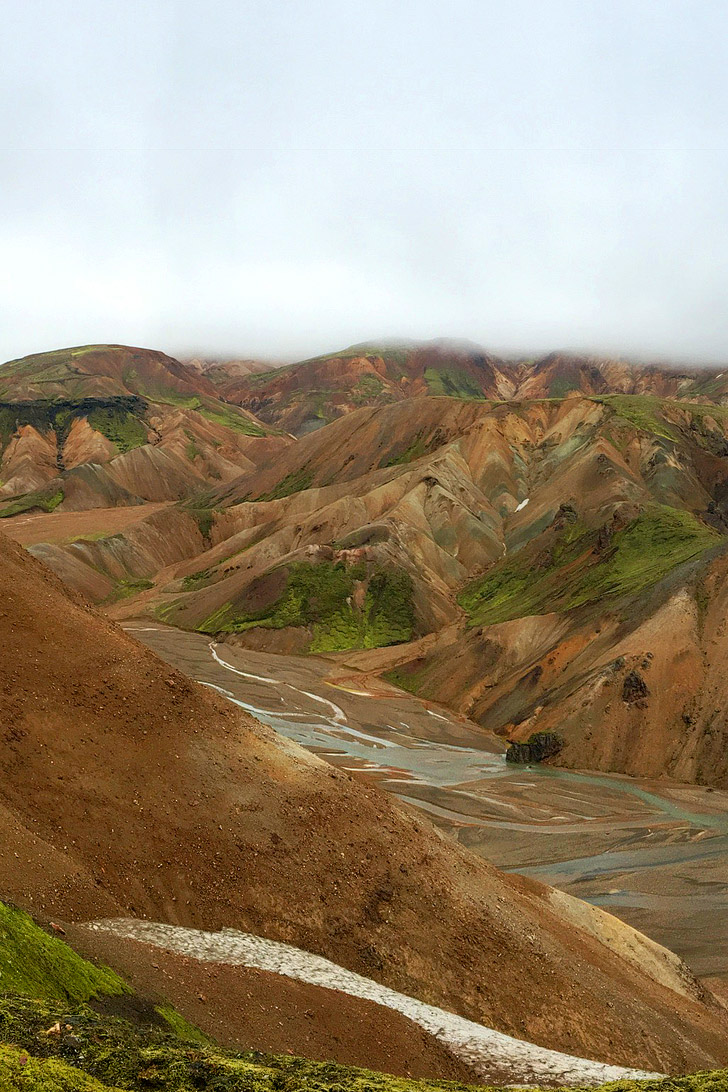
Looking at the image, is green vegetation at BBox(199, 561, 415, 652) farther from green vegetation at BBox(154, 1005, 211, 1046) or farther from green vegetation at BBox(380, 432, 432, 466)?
green vegetation at BBox(154, 1005, 211, 1046)

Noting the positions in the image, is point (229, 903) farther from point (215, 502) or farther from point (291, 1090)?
point (215, 502)

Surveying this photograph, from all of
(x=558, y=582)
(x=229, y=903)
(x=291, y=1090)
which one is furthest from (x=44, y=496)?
(x=291, y=1090)

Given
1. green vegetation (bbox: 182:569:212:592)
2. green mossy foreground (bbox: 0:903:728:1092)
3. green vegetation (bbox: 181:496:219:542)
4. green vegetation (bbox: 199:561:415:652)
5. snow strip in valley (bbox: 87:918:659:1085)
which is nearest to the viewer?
green mossy foreground (bbox: 0:903:728:1092)

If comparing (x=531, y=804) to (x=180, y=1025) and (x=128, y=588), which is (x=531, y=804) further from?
(x=128, y=588)

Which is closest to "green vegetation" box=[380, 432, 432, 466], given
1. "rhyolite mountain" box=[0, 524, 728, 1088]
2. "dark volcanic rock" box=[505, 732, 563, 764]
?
"dark volcanic rock" box=[505, 732, 563, 764]

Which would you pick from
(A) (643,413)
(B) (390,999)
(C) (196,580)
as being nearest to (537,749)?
(B) (390,999)
